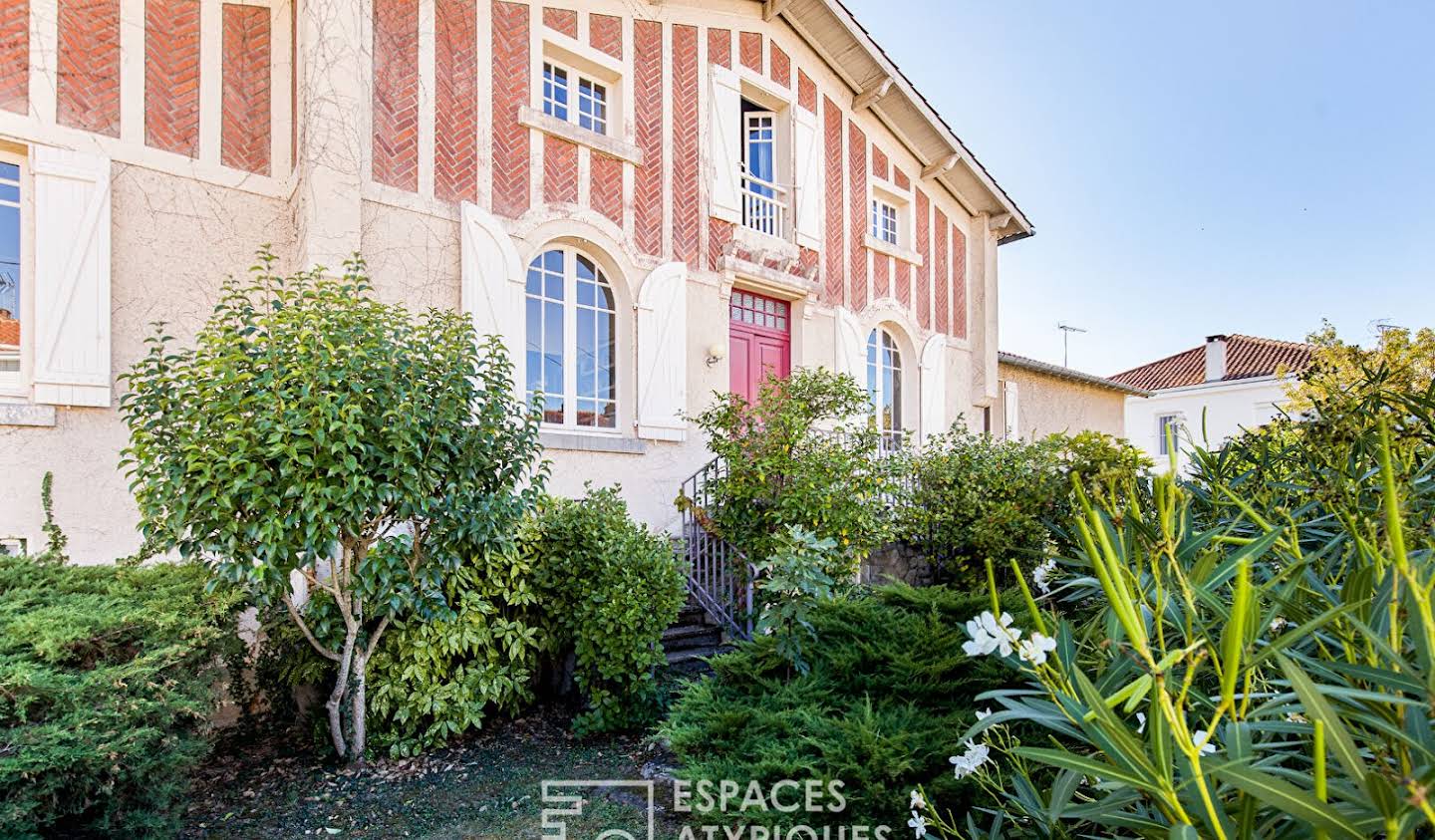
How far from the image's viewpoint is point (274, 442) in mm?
3723

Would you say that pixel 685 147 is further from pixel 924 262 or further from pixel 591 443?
pixel 924 262

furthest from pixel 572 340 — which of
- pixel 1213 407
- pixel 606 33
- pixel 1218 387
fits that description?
pixel 1213 407

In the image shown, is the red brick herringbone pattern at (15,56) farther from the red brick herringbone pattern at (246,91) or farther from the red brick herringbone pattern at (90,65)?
the red brick herringbone pattern at (246,91)

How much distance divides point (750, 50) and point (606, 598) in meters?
7.19

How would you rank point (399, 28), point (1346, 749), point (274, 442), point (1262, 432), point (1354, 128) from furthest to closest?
1. point (1354, 128)
2. point (399, 28)
3. point (274, 442)
4. point (1262, 432)
5. point (1346, 749)

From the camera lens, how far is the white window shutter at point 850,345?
9.66 meters

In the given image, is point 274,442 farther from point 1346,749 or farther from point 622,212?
point 622,212

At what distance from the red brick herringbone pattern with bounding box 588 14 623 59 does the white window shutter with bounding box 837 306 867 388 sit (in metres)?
4.16

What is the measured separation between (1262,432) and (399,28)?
6.87 meters

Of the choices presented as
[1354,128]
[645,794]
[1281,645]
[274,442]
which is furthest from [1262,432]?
[1354,128]

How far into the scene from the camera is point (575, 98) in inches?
299

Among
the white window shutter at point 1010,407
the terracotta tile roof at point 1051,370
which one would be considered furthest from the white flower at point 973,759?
the white window shutter at point 1010,407

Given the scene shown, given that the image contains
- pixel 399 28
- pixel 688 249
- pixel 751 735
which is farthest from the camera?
pixel 688 249

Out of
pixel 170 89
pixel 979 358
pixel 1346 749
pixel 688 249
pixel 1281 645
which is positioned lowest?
pixel 1346 749
